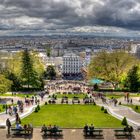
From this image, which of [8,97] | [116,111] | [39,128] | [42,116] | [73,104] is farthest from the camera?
[8,97]

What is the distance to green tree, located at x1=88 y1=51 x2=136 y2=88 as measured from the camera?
10038 centimetres

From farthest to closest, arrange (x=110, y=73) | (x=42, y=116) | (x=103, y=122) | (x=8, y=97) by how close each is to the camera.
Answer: (x=110, y=73), (x=8, y=97), (x=42, y=116), (x=103, y=122)

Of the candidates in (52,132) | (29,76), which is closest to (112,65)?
(29,76)

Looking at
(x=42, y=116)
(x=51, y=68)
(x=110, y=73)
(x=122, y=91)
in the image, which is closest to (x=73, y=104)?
(x=42, y=116)

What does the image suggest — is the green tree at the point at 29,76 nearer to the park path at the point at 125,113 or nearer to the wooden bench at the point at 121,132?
the park path at the point at 125,113

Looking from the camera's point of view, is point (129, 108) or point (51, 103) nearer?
point (129, 108)

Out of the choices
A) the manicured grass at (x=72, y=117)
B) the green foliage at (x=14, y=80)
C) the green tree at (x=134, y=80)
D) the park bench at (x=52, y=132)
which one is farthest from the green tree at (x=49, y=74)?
the park bench at (x=52, y=132)

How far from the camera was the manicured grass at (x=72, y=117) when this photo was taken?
45.4 meters

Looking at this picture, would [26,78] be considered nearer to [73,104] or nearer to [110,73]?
[110,73]

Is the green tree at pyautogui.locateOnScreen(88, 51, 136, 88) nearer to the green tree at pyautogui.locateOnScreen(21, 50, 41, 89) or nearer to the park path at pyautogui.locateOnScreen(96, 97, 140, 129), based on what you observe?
the green tree at pyautogui.locateOnScreen(21, 50, 41, 89)

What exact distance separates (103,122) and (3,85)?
32684 millimetres

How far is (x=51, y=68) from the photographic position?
163m

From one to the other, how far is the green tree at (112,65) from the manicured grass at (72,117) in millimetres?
41240

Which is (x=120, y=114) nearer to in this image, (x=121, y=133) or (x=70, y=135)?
(x=121, y=133)
